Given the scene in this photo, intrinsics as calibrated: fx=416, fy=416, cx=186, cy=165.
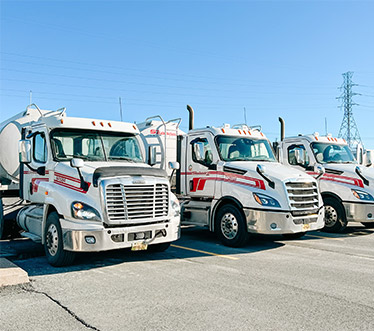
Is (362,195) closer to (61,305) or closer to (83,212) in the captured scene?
(83,212)

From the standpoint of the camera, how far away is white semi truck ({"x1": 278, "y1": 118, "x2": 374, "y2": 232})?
11.4m

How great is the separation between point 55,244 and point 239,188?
422cm

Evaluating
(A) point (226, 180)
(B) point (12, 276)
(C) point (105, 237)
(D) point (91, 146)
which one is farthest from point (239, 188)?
(B) point (12, 276)

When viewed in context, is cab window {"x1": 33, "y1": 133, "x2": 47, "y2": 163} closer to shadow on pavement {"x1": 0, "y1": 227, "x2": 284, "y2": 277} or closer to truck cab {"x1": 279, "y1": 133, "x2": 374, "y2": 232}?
shadow on pavement {"x1": 0, "y1": 227, "x2": 284, "y2": 277}

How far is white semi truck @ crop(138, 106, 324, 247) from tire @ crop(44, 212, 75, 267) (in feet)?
9.45

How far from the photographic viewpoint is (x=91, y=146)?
27.6ft

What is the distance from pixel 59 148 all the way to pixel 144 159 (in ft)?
6.33

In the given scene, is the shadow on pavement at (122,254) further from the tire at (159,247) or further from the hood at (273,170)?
the hood at (273,170)

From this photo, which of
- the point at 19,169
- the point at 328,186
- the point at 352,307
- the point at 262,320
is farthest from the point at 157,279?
the point at 328,186

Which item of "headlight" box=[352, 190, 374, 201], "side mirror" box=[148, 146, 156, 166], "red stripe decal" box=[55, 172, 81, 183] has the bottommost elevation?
"headlight" box=[352, 190, 374, 201]

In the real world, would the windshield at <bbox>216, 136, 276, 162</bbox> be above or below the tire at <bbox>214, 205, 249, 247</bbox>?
above

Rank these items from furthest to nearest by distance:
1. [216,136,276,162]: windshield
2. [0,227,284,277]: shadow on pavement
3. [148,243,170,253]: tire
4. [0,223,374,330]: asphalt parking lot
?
[216,136,276,162]: windshield → [148,243,170,253]: tire → [0,227,284,277]: shadow on pavement → [0,223,374,330]: asphalt parking lot

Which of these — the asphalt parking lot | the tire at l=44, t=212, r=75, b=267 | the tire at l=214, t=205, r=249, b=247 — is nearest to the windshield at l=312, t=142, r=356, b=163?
the asphalt parking lot

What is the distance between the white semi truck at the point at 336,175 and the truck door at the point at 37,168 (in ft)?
23.3
